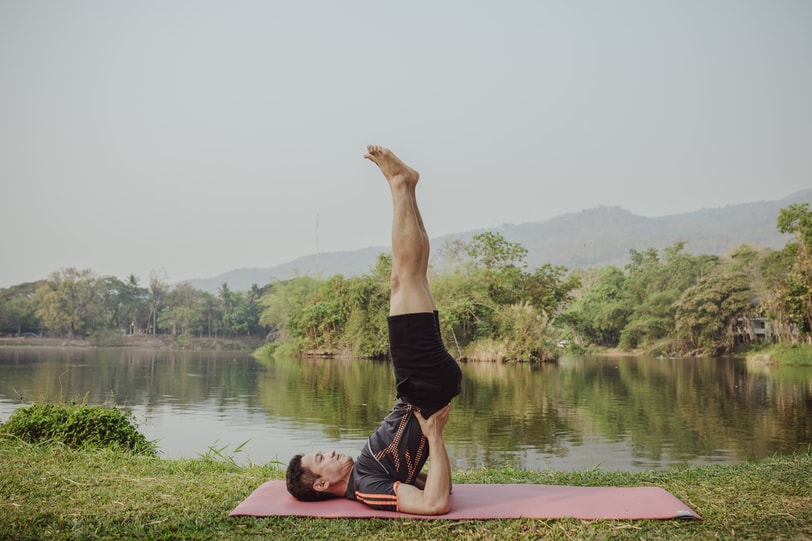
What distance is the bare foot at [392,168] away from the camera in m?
3.55

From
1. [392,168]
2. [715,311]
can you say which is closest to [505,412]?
[392,168]

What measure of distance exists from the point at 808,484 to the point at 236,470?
3.70 meters

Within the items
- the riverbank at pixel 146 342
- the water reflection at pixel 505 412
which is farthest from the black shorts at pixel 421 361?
the riverbank at pixel 146 342

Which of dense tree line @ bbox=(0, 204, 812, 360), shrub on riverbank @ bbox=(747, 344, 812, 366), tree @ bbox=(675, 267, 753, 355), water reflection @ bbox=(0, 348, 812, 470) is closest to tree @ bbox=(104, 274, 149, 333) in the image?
dense tree line @ bbox=(0, 204, 812, 360)

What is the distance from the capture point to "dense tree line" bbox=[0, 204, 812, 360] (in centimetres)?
2516

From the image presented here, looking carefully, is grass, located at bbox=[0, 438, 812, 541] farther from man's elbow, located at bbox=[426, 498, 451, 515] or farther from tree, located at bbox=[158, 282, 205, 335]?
tree, located at bbox=[158, 282, 205, 335]

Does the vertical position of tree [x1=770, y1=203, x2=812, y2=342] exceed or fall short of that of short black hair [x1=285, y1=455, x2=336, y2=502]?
it exceeds it

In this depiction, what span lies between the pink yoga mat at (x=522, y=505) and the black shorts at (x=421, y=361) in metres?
0.55

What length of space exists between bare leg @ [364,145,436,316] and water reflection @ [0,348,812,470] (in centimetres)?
290

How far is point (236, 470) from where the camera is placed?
4.92 m

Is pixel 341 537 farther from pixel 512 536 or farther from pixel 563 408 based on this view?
pixel 563 408

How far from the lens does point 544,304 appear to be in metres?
28.1

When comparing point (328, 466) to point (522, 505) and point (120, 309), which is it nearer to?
point (522, 505)

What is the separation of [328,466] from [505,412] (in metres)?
8.65
